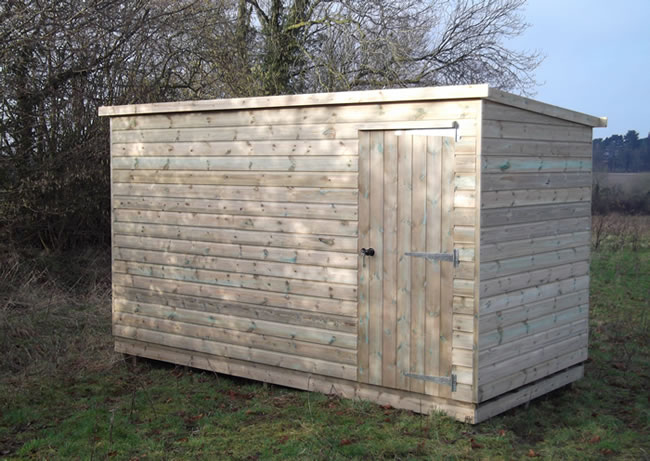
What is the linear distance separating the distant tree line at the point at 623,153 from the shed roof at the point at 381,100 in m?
20.1

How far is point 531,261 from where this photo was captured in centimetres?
564

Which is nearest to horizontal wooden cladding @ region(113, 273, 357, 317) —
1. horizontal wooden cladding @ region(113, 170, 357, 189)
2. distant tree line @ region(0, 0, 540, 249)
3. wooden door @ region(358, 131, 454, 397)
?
wooden door @ region(358, 131, 454, 397)

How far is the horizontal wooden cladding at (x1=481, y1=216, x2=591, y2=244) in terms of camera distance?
204 inches

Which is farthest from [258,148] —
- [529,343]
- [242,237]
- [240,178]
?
[529,343]

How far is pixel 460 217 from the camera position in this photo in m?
5.16

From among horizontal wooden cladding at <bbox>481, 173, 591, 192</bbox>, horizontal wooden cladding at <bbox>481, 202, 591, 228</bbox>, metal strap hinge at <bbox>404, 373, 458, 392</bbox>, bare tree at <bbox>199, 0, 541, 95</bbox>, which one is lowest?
metal strap hinge at <bbox>404, 373, 458, 392</bbox>

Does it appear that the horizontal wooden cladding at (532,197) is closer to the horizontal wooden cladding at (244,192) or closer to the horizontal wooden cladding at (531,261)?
the horizontal wooden cladding at (531,261)

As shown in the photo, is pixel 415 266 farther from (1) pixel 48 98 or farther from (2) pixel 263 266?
(1) pixel 48 98

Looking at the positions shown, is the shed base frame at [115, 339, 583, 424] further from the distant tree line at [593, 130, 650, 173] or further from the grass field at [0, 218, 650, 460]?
the distant tree line at [593, 130, 650, 173]

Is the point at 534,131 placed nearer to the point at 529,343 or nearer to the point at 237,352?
the point at 529,343

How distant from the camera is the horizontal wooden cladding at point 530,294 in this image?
205 inches

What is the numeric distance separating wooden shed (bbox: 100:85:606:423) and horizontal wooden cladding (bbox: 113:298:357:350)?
0.06ft

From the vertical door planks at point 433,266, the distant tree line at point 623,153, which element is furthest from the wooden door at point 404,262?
the distant tree line at point 623,153

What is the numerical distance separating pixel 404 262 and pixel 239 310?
177 cm
